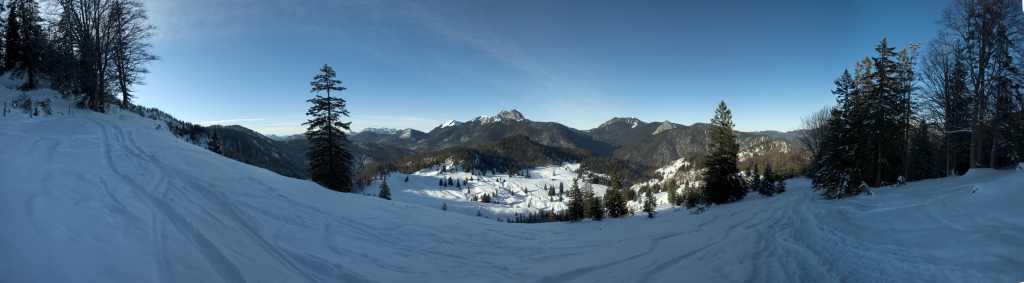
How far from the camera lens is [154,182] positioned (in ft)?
22.1

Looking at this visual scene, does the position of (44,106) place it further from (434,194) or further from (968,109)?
(434,194)

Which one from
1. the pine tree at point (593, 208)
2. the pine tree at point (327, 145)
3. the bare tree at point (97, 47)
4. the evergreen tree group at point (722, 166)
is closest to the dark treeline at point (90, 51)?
the bare tree at point (97, 47)

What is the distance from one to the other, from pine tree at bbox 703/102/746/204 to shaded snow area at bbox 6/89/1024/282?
1503 cm

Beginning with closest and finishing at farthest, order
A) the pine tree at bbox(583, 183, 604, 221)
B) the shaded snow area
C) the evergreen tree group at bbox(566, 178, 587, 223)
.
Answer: the shaded snow area → the pine tree at bbox(583, 183, 604, 221) → the evergreen tree group at bbox(566, 178, 587, 223)

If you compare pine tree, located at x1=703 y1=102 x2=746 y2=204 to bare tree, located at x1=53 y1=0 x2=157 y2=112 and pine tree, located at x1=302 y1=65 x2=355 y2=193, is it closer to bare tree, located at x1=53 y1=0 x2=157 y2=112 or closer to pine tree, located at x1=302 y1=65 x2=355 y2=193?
pine tree, located at x1=302 y1=65 x2=355 y2=193

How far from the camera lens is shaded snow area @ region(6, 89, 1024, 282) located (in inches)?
150

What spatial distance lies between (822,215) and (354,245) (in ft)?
50.1

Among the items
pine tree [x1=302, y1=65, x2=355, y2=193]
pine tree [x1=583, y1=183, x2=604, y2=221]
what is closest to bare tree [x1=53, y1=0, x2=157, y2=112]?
pine tree [x1=302, y1=65, x2=355, y2=193]

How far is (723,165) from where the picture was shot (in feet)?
81.6

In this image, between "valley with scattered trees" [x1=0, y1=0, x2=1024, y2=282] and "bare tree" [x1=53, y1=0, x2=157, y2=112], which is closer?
"valley with scattered trees" [x1=0, y1=0, x2=1024, y2=282]

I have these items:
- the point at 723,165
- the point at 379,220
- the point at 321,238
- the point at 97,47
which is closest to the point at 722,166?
the point at 723,165

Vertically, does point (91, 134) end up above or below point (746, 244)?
above

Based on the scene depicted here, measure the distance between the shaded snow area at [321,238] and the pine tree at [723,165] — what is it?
15.0 metres

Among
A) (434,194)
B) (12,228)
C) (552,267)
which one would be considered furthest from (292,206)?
(434,194)
